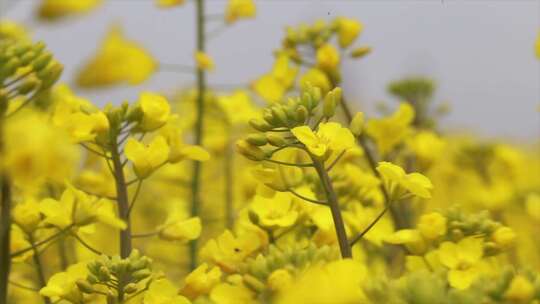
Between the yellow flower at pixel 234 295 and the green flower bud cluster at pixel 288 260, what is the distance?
0.02 metres

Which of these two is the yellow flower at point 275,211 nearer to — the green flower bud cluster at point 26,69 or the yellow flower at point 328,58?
the green flower bud cluster at point 26,69

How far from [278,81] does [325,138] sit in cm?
63

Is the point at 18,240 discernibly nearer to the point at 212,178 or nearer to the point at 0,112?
the point at 0,112

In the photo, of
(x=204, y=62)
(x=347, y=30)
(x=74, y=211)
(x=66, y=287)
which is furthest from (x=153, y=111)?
(x=204, y=62)

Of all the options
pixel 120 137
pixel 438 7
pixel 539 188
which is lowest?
pixel 539 188

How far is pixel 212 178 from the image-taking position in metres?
3.28

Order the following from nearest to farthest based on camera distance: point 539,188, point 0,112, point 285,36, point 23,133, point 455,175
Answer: point 23,133
point 0,112
point 285,36
point 539,188
point 455,175

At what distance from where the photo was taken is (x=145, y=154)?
1278mm

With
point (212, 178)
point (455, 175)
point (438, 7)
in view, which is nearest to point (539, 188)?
point (455, 175)

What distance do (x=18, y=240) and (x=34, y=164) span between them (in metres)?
0.52

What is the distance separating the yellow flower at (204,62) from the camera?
2.22 metres

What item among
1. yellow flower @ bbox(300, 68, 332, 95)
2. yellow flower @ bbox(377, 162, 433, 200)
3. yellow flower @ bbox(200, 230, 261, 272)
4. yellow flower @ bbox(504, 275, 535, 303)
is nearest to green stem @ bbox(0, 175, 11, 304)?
yellow flower @ bbox(200, 230, 261, 272)

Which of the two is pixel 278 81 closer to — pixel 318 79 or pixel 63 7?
pixel 318 79

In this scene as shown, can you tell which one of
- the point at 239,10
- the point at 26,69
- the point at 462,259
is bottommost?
the point at 462,259
